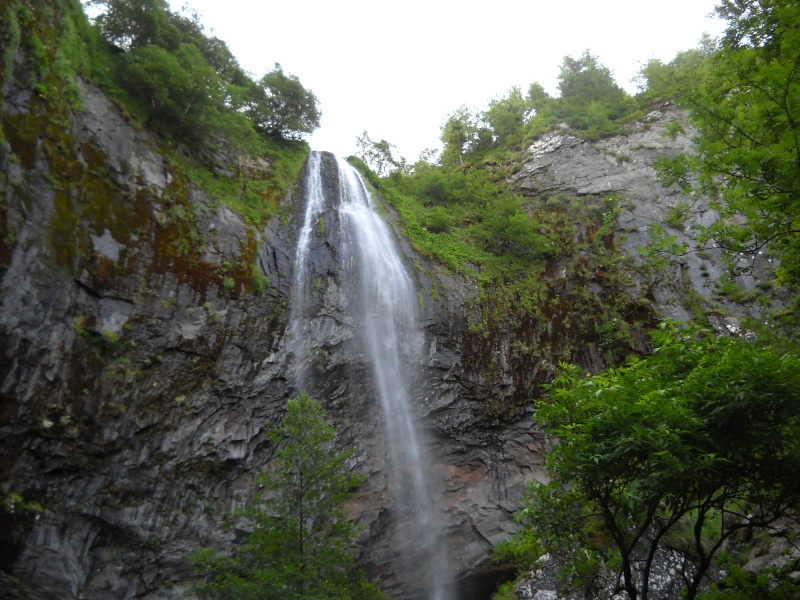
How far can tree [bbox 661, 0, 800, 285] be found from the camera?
435cm

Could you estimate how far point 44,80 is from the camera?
9.63 metres

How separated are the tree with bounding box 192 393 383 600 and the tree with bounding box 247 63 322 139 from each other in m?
12.9

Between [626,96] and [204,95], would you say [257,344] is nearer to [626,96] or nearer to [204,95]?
[204,95]

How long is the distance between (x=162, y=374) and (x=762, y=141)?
9939 millimetres

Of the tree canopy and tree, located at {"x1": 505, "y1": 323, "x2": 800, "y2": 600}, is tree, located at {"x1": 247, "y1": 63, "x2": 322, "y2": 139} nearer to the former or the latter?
the tree canopy

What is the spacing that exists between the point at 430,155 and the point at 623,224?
13.1 meters

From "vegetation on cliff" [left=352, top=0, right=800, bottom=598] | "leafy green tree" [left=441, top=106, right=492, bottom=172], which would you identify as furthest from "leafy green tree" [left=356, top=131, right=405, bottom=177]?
"vegetation on cliff" [left=352, top=0, right=800, bottom=598]

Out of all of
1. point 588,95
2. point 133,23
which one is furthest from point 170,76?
point 588,95

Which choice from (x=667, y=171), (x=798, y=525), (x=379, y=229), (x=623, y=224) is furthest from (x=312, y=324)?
(x=623, y=224)

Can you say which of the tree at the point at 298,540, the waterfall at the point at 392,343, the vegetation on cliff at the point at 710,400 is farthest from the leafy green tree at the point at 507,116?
the tree at the point at 298,540

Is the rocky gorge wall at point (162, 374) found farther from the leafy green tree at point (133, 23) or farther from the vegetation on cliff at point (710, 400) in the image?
the vegetation on cliff at point (710, 400)

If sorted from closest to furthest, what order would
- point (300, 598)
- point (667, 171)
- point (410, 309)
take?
1. point (667, 171)
2. point (300, 598)
3. point (410, 309)

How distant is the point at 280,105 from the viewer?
1853cm

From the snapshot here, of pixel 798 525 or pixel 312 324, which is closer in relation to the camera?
pixel 798 525
